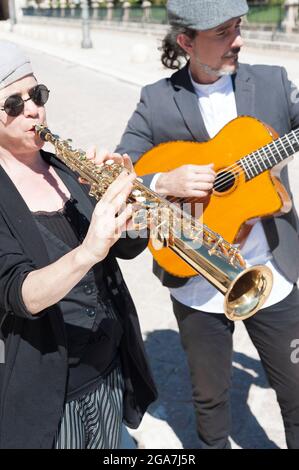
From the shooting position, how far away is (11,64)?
1.82 meters

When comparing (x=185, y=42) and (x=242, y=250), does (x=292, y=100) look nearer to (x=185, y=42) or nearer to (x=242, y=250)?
(x=185, y=42)

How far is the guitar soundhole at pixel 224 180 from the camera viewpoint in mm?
2506

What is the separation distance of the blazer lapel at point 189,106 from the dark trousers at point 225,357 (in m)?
0.84

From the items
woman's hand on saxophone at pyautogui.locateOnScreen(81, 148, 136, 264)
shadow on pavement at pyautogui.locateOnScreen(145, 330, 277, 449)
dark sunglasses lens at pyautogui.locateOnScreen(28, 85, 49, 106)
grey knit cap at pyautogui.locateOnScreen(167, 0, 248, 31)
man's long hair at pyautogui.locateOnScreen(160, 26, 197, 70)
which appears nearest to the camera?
woman's hand on saxophone at pyautogui.locateOnScreen(81, 148, 136, 264)

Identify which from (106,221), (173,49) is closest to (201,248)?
(106,221)

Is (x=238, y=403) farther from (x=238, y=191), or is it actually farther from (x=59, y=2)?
(x=59, y=2)

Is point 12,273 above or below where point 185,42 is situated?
below

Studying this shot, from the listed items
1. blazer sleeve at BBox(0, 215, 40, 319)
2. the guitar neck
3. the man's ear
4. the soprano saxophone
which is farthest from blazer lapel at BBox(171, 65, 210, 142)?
blazer sleeve at BBox(0, 215, 40, 319)

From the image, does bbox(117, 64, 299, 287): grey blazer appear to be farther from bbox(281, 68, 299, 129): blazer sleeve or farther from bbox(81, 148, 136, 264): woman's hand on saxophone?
bbox(81, 148, 136, 264): woman's hand on saxophone

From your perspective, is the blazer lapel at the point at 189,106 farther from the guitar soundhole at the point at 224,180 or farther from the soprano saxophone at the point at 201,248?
the soprano saxophone at the point at 201,248

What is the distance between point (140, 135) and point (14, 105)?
86 cm

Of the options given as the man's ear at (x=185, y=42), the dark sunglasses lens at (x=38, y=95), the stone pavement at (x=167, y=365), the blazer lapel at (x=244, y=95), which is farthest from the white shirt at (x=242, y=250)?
the stone pavement at (x=167, y=365)

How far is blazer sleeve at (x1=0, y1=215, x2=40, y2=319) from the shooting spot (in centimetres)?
165

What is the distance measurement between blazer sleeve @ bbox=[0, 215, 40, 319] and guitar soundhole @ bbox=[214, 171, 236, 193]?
43.8 inches
